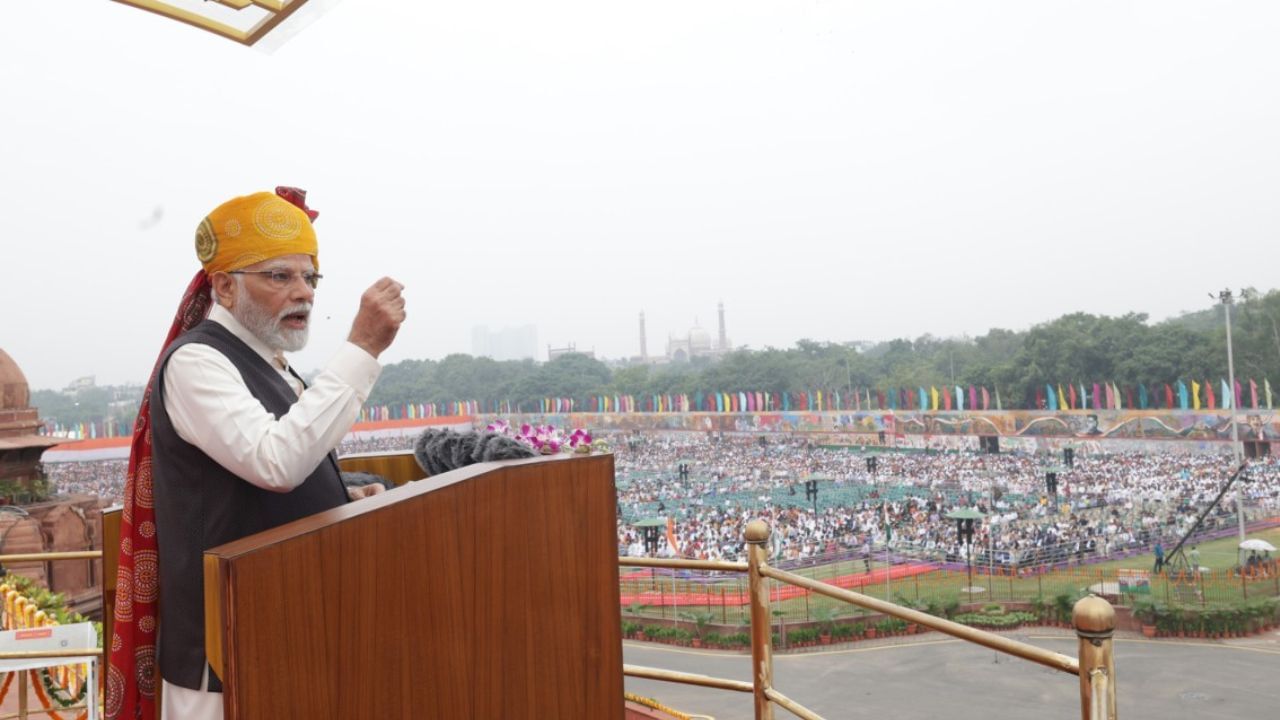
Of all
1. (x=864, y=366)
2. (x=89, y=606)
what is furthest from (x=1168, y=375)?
(x=89, y=606)

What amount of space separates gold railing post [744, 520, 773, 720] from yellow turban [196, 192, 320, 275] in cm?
109

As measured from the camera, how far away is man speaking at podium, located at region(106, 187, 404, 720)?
0.99m

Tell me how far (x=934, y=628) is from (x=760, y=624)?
1.50ft

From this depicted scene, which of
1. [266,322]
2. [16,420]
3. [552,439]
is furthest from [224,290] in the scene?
[16,420]

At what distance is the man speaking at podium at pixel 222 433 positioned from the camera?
3.24 ft

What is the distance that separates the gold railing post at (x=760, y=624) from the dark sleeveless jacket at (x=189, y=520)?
1.03 metres

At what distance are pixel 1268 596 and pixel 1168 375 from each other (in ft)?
65.1

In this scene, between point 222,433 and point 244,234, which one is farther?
point 244,234

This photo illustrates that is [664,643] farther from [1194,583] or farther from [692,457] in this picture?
[692,457]

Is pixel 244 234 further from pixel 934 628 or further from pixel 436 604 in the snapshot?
pixel 934 628

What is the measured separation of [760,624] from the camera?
1.84 metres

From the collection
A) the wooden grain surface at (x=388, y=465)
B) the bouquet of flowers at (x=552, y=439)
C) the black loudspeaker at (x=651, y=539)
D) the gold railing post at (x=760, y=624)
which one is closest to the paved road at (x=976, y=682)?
the black loudspeaker at (x=651, y=539)

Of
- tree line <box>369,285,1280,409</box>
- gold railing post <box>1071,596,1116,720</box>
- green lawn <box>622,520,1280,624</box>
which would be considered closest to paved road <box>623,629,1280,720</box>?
green lawn <box>622,520,1280,624</box>

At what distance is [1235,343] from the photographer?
31.2 meters
